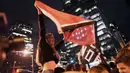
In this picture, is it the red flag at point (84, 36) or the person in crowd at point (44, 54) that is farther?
the red flag at point (84, 36)

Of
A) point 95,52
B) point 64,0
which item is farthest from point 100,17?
point 95,52

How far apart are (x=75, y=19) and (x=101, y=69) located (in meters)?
2.07

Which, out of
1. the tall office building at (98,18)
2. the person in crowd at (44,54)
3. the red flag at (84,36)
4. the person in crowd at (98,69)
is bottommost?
the person in crowd at (98,69)

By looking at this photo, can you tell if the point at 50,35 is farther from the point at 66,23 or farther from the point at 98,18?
the point at 98,18

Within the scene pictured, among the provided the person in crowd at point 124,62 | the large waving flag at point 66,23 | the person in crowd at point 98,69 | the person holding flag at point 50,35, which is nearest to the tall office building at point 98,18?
the large waving flag at point 66,23

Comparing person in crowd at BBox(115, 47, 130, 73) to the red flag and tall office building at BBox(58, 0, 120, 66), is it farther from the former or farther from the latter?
tall office building at BBox(58, 0, 120, 66)

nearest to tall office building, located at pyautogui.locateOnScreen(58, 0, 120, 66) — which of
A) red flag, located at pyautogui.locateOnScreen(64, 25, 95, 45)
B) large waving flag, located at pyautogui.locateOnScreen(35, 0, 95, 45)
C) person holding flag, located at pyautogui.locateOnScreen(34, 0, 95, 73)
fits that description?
red flag, located at pyautogui.locateOnScreen(64, 25, 95, 45)

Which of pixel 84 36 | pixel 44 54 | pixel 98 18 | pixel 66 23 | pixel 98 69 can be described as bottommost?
pixel 98 69

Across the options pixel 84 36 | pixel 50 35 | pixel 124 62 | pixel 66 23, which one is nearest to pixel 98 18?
pixel 84 36

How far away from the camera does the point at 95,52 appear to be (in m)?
8.45

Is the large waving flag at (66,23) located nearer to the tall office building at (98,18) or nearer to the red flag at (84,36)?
the red flag at (84,36)

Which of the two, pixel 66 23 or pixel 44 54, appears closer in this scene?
pixel 44 54

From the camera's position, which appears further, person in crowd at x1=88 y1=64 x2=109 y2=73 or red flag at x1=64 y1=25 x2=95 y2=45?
red flag at x1=64 y1=25 x2=95 y2=45

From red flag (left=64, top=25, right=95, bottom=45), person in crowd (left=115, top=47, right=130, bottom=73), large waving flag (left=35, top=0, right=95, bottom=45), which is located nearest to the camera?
person in crowd (left=115, top=47, right=130, bottom=73)
